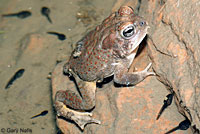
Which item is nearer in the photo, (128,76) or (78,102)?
(128,76)

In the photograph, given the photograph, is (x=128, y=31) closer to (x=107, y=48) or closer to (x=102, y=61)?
(x=107, y=48)

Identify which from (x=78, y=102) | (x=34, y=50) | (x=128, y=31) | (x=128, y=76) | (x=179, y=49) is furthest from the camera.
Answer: (x=34, y=50)

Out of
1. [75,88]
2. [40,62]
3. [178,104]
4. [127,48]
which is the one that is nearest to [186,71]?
[178,104]

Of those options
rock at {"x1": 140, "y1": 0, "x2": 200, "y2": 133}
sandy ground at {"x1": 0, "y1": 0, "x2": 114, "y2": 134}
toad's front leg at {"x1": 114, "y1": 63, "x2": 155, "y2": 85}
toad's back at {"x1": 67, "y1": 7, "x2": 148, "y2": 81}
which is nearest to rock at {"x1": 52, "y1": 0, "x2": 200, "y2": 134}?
rock at {"x1": 140, "y1": 0, "x2": 200, "y2": 133}

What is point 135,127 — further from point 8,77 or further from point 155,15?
point 8,77

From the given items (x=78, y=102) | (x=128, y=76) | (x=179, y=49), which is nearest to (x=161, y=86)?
(x=128, y=76)

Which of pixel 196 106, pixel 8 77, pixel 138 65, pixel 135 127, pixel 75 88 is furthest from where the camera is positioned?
pixel 8 77

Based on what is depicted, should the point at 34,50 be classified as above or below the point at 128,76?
below
